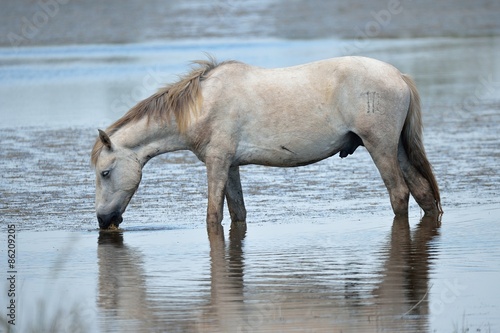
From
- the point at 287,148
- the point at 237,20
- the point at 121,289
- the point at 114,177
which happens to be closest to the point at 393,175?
the point at 287,148

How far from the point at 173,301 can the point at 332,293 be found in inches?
40.9

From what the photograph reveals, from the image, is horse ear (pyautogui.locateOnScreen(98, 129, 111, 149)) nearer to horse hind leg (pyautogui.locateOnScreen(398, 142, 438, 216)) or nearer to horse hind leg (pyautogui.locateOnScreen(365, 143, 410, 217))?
horse hind leg (pyautogui.locateOnScreen(365, 143, 410, 217))

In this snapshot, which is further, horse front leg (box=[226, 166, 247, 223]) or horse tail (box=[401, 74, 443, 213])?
horse front leg (box=[226, 166, 247, 223])

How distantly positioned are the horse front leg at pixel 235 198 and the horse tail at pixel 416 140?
159cm

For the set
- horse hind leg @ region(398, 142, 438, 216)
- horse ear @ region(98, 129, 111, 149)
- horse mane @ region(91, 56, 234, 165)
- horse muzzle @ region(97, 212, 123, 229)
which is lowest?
horse muzzle @ region(97, 212, 123, 229)

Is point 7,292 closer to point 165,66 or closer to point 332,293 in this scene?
point 332,293

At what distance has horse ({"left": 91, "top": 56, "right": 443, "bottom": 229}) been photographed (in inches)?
389

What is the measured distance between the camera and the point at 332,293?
731 cm

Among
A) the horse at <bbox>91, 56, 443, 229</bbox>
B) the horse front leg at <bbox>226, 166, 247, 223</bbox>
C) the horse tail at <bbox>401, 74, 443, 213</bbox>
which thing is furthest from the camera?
the horse front leg at <bbox>226, 166, 247, 223</bbox>

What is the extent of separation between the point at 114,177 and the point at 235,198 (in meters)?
1.14

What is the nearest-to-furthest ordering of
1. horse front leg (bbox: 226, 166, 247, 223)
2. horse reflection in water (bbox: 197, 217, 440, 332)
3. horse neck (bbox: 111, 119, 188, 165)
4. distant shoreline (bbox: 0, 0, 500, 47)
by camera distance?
horse reflection in water (bbox: 197, 217, 440, 332), horse neck (bbox: 111, 119, 188, 165), horse front leg (bbox: 226, 166, 247, 223), distant shoreline (bbox: 0, 0, 500, 47)

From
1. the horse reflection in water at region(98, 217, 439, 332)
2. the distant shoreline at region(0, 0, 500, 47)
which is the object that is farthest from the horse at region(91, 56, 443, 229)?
the distant shoreline at region(0, 0, 500, 47)

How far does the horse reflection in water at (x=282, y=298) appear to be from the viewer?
21.6 ft

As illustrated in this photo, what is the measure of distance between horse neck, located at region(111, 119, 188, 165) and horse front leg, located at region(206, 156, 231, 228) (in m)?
0.37
